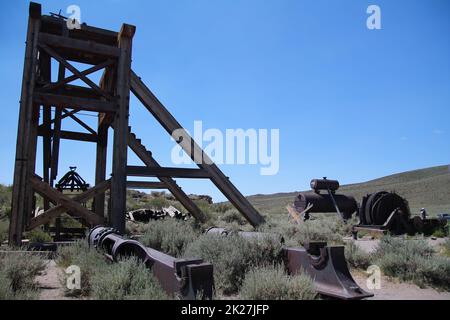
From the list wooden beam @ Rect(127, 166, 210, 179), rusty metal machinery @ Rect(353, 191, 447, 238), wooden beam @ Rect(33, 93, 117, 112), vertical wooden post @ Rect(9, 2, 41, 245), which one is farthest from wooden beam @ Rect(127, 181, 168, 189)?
rusty metal machinery @ Rect(353, 191, 447, 238)

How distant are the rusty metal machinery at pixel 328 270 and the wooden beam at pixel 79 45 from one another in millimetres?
6499

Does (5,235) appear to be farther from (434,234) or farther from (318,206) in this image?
(434,234)

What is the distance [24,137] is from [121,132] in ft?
6.59

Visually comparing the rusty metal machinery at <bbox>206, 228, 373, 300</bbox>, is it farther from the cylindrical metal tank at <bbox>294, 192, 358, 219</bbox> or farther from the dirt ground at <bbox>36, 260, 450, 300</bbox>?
the cylindrical metal tank at <bbox>294, 192, 358, 219</bbox>

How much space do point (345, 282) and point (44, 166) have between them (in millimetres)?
9116

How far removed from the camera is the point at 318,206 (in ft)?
56.8

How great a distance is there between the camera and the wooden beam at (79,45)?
8.25 metres

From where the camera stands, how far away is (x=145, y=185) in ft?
35.2

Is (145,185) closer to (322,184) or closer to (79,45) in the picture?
(79,45)

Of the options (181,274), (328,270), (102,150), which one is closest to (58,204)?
(102,150)

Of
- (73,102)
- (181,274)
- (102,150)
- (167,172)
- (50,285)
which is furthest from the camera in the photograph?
(102,150)
